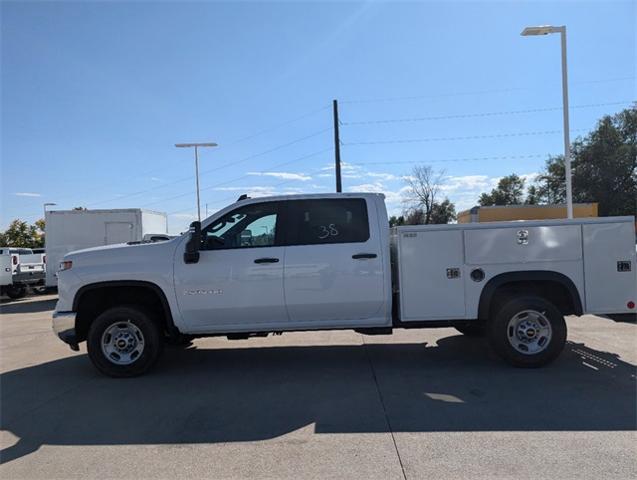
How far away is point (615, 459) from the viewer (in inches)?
144

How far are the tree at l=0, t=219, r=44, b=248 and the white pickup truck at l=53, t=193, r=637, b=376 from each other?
61.9 metres

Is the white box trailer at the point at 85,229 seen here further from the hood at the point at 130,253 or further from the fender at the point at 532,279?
the fender at the point at 532,279

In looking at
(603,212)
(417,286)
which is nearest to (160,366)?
(417,286)

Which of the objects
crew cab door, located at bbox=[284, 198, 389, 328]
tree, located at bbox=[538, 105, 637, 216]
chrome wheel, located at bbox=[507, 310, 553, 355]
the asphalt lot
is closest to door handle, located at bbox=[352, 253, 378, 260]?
crew cab door, located at bbox=[284, 198, 389, 328]

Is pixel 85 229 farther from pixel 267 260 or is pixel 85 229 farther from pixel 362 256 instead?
pixel 362 256

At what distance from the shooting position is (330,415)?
4.65 m

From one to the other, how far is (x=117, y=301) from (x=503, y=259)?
4.79 m

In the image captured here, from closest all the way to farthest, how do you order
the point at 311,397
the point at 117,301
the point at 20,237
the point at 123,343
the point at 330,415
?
the point at 330,415
the point at 311,397
the point at 123,343
the point at 117,301
the point at 20,237

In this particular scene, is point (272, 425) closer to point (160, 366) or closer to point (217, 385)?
point (217, 385)

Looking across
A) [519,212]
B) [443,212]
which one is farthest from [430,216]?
[519,212]

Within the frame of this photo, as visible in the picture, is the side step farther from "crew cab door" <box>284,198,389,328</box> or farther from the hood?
the hood

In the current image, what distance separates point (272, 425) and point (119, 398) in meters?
1.92

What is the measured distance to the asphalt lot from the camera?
368 cm

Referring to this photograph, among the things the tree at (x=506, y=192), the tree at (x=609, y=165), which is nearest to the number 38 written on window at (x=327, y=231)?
the tree at (x=609, y=165)
